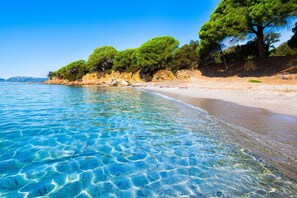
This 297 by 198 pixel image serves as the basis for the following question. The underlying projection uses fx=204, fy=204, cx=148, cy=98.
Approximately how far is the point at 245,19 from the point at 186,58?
16.9m

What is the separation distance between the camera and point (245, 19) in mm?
26922

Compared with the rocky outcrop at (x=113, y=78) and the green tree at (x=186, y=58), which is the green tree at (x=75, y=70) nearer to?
the rocky outcrop at (x=113, y=78)

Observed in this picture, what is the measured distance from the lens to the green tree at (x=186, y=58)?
139 ft

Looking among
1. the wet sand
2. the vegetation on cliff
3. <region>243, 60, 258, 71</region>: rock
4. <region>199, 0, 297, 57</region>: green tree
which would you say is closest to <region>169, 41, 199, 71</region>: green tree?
the vegetation on cliff

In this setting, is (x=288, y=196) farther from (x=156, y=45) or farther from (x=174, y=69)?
(x=156, y=45)

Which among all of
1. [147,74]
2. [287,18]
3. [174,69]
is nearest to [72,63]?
[147,74]

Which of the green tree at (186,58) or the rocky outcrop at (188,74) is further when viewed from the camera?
the green tree at (186,58)

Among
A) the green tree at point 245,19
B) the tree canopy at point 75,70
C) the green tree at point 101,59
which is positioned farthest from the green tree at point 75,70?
the green tree at point 245,19

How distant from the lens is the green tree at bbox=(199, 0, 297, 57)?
23.4 m

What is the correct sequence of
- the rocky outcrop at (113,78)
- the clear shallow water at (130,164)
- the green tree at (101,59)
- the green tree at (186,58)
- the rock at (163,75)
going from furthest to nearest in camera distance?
the green tree at (101,59)
the rocky outcrop at (113,78)
the rock at (163,75)
the green tree at (186,58)
the clear shallow water at (130,164)

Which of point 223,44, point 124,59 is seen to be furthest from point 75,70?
point 223,44

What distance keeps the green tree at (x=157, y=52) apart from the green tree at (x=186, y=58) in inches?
97.2

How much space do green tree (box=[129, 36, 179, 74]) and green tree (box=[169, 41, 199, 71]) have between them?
97.2 inches

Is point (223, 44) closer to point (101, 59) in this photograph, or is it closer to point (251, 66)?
point (251, 66)
